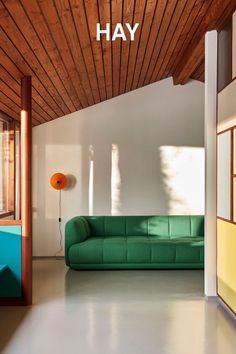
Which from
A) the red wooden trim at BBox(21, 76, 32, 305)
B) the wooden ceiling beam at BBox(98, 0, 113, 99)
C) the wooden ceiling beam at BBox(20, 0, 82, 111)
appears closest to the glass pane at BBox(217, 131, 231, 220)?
the wooden ceiling beam at BBox(98, 0, 113, 99)

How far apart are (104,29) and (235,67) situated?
4.54ft

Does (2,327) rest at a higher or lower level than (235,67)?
lower

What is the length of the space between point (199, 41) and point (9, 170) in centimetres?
369

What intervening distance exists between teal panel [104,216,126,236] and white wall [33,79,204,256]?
7.7 inches

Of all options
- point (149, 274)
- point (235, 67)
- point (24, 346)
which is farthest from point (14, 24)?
point (149, 274)

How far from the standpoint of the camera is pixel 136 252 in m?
6.87

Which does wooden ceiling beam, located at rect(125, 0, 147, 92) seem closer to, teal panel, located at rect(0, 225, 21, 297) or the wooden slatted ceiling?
the wooden slatted ceiling

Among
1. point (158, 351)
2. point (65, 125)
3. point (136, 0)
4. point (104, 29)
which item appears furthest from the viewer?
point (65, 125)

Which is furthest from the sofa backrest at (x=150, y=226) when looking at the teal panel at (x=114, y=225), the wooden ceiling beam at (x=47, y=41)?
the wooden ceiling beam at (x=47, y=41)

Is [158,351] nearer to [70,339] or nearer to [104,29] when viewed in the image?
[70,339]

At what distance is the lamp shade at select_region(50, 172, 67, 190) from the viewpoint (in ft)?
25.3

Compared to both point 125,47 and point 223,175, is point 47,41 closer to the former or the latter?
point 125,47

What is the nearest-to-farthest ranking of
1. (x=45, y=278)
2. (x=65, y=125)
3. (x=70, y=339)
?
(x=70, y=339), (x=45, y=278), (x=65, y=125)

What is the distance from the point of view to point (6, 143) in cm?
717
